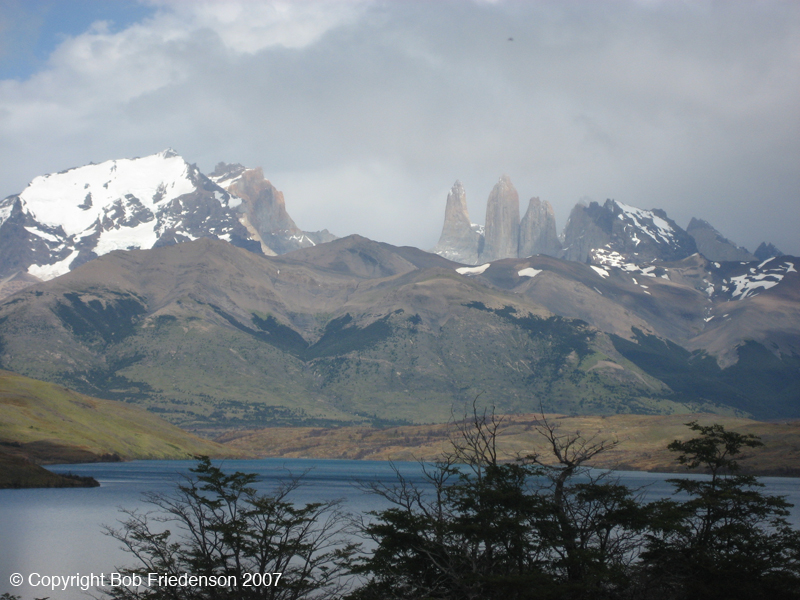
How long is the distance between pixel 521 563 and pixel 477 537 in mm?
3435

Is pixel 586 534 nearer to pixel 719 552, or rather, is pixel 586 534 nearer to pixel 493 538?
pixel 493 538

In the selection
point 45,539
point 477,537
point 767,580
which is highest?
point 477,537

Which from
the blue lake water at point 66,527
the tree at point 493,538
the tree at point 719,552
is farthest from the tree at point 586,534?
the blue lake water at point 66,527

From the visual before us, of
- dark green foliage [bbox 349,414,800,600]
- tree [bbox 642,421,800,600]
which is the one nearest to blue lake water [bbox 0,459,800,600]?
tree [bbox 642,421,800,600]

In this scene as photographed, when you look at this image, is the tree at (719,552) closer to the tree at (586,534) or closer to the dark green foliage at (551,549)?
the dark green foliage at (551,549)

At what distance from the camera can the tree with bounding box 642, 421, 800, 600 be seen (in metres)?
47.9

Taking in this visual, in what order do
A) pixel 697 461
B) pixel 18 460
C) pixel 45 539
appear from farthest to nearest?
1. pixel 18 460
2. pixel 45 539
3. pixel 697 461

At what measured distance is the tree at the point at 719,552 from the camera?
47.9 m

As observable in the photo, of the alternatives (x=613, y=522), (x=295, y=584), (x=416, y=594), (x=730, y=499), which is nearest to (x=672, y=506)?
(x=730, y=499)

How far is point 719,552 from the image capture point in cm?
5328

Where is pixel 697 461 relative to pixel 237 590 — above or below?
above

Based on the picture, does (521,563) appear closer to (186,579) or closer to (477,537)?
(477,537)

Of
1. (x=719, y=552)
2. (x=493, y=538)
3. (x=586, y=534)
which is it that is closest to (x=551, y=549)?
(x=586, y=534)

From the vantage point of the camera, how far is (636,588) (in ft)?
152
